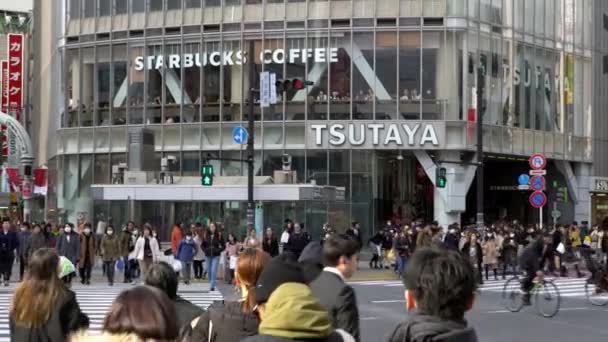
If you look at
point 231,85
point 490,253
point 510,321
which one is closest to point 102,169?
point 231,85

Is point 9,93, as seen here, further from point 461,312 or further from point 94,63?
point 461,312

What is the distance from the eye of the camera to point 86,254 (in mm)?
31609

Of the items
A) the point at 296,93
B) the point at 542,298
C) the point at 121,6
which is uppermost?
the point at 121,6

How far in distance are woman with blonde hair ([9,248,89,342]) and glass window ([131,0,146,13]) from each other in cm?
4973

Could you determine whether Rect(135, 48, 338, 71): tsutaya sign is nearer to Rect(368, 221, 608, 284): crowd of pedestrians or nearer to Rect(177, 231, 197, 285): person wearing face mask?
Rect(368, 221, 608, 284): crowd of pedestrians

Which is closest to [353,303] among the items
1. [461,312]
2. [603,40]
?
[461,312]

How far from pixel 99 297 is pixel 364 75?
91.4ft

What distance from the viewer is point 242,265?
6.85m

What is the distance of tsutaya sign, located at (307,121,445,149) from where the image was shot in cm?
5216

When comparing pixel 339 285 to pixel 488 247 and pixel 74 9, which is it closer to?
pixel 488 247

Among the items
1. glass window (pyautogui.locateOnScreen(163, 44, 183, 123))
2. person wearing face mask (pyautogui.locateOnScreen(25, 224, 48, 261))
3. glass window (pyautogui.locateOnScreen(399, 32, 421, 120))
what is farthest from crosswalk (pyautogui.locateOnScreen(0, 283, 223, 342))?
glass window (pyautogui.locateOnScreen(163, 44, 183, 123))

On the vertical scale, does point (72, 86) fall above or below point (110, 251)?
above

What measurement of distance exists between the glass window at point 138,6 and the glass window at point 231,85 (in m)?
4.92

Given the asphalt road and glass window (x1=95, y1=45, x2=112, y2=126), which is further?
glass window (x1=95, y1=45, x2=112, y2=126)
